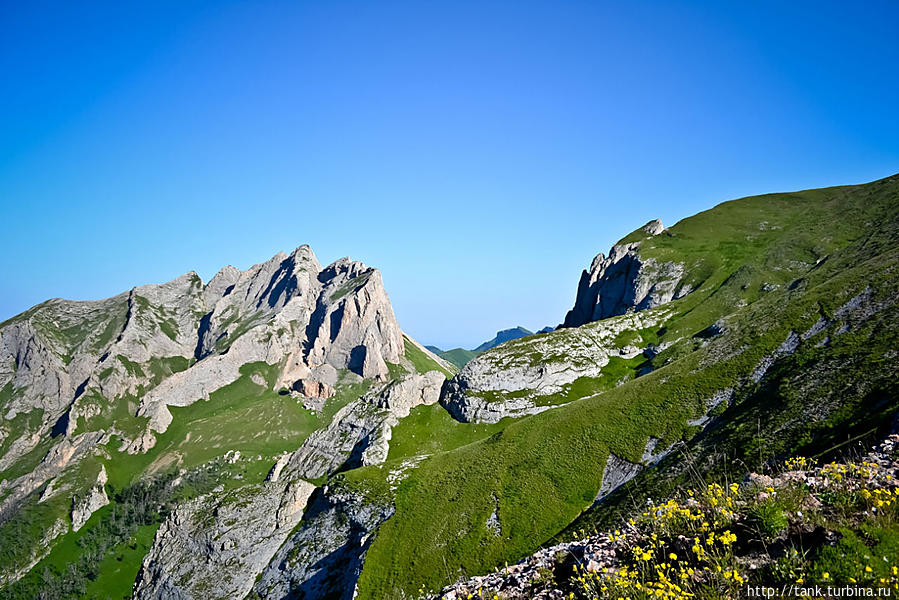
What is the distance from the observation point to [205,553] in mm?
61844

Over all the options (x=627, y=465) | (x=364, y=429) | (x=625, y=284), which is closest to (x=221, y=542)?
(x=364, y=429)

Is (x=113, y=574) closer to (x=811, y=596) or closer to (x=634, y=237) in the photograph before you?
(x=811, y=596)

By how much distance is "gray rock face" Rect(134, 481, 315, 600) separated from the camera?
58.5 m

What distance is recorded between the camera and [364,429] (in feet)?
289

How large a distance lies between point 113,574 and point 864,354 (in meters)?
202

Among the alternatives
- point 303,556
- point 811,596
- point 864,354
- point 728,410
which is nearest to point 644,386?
point 728,410

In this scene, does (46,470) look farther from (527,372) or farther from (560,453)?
(560,453)

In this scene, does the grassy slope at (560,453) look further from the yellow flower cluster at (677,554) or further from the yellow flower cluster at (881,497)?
the yellow flower cluster at (677,554)

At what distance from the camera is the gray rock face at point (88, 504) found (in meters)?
163

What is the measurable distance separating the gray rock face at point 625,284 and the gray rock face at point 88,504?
203760 mm

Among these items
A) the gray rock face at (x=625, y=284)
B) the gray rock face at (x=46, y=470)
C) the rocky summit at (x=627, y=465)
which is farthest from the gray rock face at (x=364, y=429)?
the gray rock face at (x=46, y=470)

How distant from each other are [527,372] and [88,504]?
193 metres

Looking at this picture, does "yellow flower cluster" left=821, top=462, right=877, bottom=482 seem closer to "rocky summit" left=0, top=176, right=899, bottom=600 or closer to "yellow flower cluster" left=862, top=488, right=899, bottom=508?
"rocky summit" left=0, top=176, right=899, bottom=600

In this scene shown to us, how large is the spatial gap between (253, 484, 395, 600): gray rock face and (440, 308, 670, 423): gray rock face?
33.7 m
